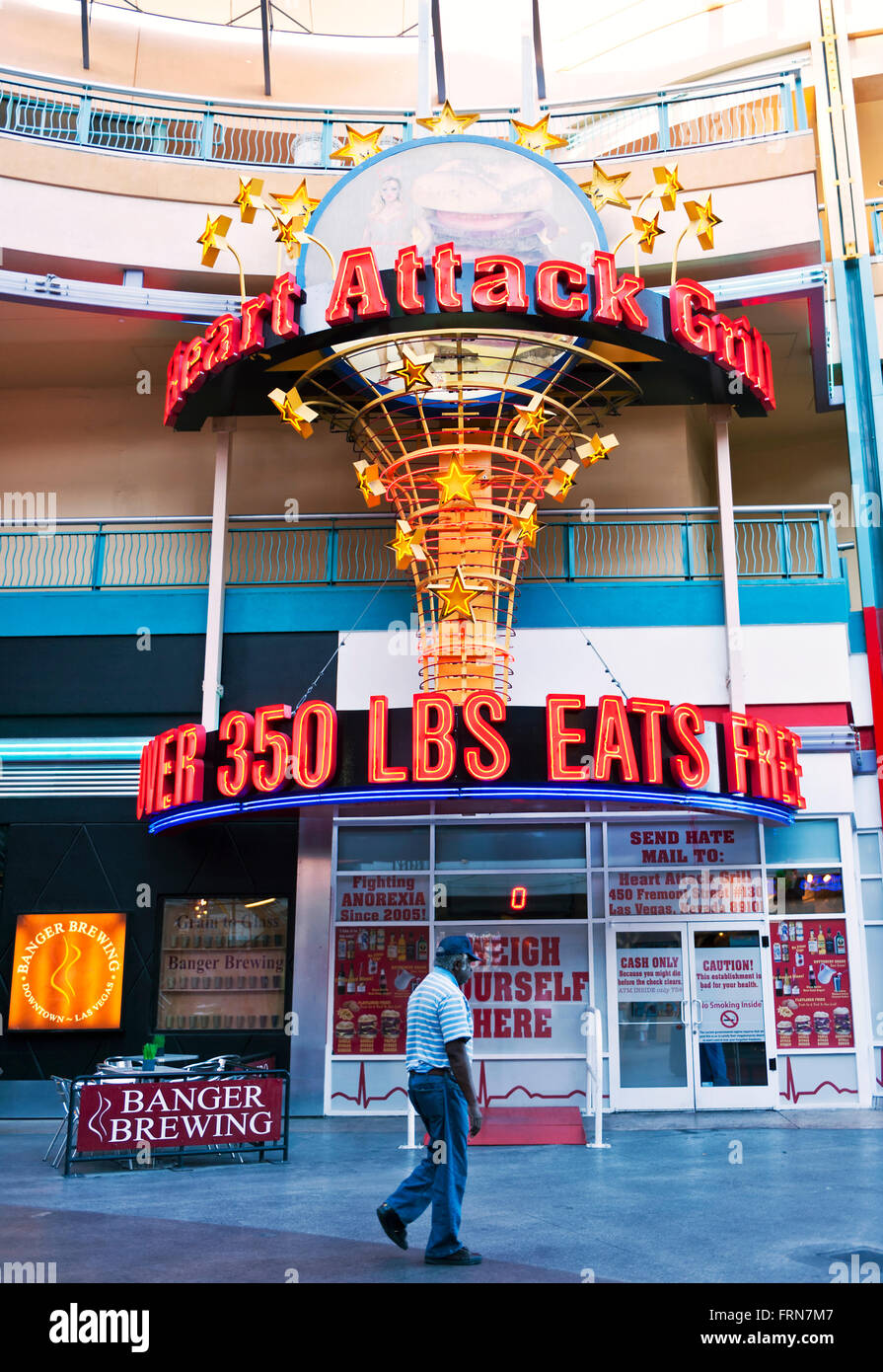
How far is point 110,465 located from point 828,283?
12.4 m

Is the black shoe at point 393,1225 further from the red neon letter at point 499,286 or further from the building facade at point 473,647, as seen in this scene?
the red neon letter at point 499,286

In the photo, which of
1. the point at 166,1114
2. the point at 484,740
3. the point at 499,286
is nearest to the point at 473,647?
the point at 484,740

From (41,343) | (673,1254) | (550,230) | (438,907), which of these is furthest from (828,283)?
(673,1254)

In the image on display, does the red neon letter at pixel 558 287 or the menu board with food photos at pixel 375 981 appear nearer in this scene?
the red neon letter at pixel 558 287

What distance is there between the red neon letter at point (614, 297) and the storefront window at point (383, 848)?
752 cm

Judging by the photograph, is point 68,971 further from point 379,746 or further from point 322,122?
point 322,122

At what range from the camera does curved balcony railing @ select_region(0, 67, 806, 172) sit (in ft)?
63.3

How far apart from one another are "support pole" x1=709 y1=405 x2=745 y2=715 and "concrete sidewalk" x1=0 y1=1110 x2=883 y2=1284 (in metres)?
6.13

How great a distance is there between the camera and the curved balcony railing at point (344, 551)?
1852cm

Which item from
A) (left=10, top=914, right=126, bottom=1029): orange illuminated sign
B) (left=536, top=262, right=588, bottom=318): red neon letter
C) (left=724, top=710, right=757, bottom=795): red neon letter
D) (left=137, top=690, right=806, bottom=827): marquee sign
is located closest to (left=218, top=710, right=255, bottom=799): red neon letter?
(left=137, top=690, right=806, bottom=827): marquee sign

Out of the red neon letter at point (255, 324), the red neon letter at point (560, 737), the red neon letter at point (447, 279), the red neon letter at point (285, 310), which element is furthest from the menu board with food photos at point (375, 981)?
the red neon letter at point (447, 279)

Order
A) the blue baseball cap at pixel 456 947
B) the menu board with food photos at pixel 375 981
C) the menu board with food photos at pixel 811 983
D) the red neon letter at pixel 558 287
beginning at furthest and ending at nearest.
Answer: the menu board with food photos at pixel 375 981 → the menu board with food photos at pixel 811 983 → the red neon letter at pixel 558 287 → the blue baseball cap at pixel 456 947

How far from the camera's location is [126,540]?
65.5 ft
